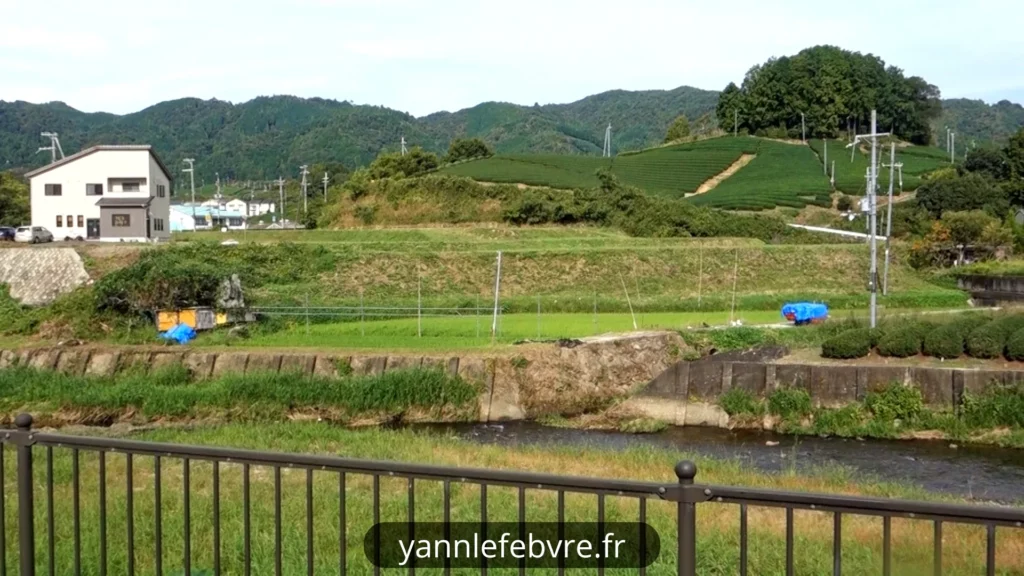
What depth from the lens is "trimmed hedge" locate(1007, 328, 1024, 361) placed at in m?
20.3

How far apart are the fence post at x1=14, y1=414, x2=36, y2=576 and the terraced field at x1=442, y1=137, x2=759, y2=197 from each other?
50.9m

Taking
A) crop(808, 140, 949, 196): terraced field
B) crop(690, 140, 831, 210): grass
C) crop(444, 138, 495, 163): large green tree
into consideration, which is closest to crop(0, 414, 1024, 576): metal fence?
crop(690, 140, 831, 210): grass

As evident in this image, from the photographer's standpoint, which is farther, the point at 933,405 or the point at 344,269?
the point at 344,269

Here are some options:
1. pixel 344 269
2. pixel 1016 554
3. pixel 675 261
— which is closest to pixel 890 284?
pixel 675 261

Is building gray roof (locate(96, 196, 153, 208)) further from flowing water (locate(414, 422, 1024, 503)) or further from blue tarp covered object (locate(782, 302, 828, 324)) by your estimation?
blue tarp covered object (locate(782, 302, 828, 324))

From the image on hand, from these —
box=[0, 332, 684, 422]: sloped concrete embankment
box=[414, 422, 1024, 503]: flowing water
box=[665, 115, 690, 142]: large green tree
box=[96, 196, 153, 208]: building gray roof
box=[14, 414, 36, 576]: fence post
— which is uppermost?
box=[665, 115, 690, 142]: large green tree

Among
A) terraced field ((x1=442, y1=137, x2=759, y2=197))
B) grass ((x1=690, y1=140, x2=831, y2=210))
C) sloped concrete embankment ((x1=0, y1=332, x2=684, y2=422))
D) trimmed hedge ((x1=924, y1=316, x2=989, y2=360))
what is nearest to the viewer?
trimmed hedge ((x1=924, y1=316, x2=989, y2=360))

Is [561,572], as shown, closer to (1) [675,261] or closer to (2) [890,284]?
(1) [675,261]

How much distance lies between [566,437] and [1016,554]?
1267 cm

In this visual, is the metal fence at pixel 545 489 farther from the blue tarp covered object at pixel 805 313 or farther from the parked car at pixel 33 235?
the parked car at pixel 33 235

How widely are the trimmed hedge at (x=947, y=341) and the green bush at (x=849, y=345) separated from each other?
1.29 m

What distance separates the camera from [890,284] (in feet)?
123

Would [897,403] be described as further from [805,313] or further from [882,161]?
[882,161]

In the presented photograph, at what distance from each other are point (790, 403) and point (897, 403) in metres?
2.17
